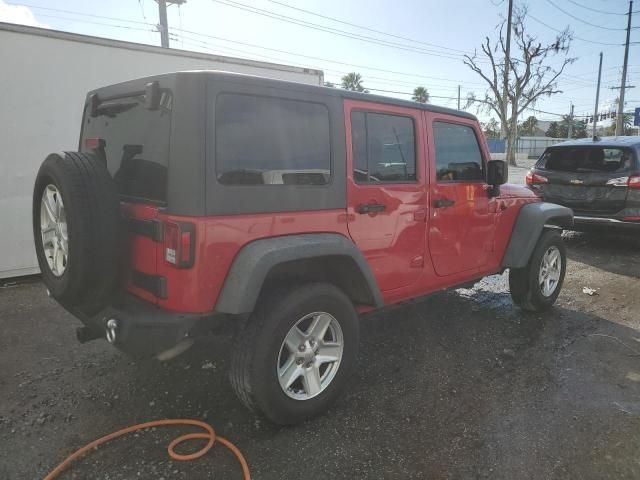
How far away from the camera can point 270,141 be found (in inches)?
101

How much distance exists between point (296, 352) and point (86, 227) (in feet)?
4.36

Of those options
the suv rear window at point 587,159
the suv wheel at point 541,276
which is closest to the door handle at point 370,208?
the suv wheel at point 541,276

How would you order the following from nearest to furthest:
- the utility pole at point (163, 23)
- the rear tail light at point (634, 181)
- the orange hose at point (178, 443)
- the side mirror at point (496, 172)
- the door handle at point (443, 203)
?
the orange hose at point (178, 443), the door handle at point (443, 203), the side mirror at point (496, 172), the rear tail light at point (634, 181), the utility pole at point (163, 23)

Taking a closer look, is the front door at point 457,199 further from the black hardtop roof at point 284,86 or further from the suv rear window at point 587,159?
the suv rear window at point 587,159

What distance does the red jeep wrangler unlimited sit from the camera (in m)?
2.33

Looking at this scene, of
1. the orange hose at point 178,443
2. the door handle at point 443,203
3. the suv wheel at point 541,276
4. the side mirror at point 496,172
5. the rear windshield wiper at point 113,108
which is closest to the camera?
the orange hose at point 178,443

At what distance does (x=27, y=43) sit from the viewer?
5.11m

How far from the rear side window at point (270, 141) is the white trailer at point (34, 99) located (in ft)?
13.2

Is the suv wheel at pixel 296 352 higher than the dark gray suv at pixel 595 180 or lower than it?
lower

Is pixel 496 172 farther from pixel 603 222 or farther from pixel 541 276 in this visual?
pixel 603 222

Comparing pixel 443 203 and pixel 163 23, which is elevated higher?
pixel 163 23

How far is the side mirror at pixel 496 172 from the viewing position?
3.90 m

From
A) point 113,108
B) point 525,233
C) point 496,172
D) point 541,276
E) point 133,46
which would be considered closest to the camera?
point 113,108

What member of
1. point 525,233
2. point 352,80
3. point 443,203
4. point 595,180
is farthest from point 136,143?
point 352,80
